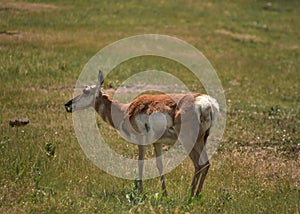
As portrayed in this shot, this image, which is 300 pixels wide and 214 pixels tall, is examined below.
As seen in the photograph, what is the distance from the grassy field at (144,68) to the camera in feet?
31.6

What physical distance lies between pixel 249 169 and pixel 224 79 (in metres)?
15.3

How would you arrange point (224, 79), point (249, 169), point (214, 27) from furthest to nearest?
point (214, 27)
point (224, 79)
point (249, 169)

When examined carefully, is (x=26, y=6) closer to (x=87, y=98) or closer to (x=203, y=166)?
(x=87, y=98)

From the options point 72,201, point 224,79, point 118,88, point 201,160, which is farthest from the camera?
point 224,79

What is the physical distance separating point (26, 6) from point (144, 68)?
12862 mm

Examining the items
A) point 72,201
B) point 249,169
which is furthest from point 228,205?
point 249,169

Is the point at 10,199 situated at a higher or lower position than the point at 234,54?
higher

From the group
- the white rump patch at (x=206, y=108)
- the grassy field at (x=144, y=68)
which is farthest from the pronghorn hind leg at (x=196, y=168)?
the white rump patch at (x=206, y=108)

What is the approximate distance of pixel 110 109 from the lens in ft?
39.8

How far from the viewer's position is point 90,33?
1326 inches

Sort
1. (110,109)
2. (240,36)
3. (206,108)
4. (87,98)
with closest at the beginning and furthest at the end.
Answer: (206,108) < (110,109) < (87,98) < (240,36)

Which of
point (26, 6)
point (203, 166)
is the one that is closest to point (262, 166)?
point (203, 166)

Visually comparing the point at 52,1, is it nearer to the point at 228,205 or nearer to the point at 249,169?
the point at 249,169

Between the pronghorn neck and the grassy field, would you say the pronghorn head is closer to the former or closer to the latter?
the pronghorn neck
